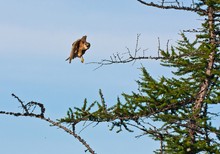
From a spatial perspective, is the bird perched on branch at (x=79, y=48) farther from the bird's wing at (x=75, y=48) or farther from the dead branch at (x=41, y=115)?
the dead branch at (x=41, y=115)

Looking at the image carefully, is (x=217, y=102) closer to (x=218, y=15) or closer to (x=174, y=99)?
(x=174, y=99)

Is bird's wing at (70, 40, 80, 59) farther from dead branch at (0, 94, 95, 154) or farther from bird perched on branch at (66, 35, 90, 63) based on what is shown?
dead branch at (0, 94, 95, 154)

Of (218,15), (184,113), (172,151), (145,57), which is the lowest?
(172,151)

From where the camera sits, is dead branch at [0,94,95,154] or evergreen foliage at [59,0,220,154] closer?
dead branch at [0,94,95,154]

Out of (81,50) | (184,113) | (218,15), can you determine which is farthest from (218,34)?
(81,50)

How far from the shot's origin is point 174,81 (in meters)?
15.3

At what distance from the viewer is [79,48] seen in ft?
32.7

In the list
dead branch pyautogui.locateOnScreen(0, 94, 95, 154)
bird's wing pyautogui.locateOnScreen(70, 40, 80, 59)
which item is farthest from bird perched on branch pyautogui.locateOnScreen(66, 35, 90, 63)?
dead branch pyautogui.locateOnScreen(0, 94, 95, 154)

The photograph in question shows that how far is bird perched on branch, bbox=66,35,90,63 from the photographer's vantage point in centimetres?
988

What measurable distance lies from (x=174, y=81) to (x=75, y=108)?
11.8ft

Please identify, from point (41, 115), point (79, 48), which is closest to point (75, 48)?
point (79, 48)

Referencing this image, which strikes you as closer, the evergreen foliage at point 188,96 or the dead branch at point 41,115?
the dead branch at point 41,115

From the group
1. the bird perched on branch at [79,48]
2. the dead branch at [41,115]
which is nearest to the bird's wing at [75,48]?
the bird perched on branch at [79,48]

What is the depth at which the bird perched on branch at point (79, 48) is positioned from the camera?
988cm
